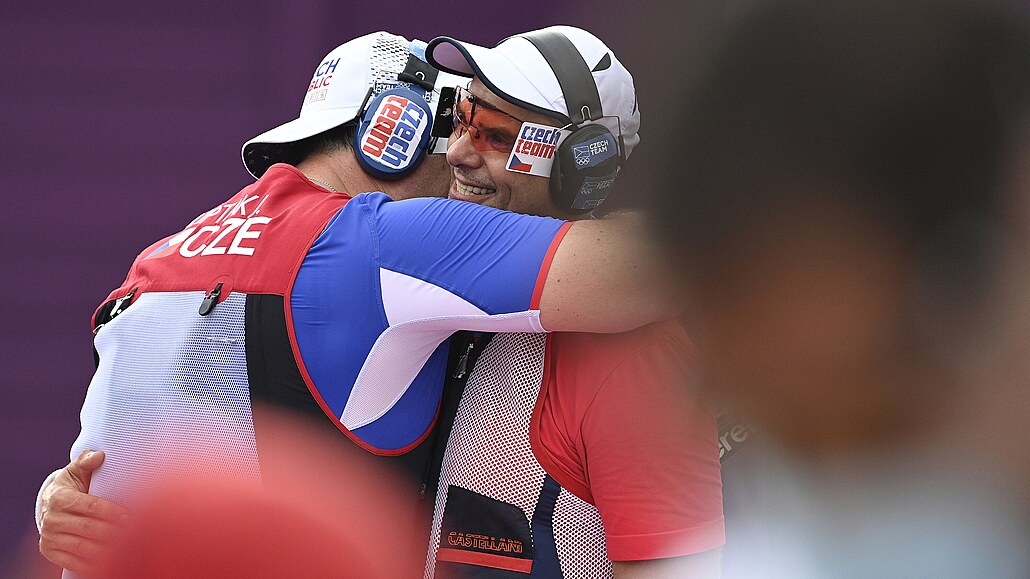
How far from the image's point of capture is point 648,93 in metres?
0.61

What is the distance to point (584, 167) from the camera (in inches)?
78.2

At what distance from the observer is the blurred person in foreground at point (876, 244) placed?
423 mm

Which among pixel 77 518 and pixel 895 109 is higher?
pixel 895 109

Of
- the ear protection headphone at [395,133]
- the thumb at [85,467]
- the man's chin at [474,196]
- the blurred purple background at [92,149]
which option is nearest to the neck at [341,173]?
the ear protection headphone at [395,133]

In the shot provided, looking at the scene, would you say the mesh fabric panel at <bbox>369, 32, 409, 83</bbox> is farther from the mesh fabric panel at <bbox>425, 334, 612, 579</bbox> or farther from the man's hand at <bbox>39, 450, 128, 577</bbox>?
the man's hand at <bbox>39, 450, 128, 577</bbox>

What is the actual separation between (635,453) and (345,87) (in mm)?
1123

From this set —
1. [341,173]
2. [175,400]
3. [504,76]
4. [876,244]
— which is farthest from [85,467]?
[876,244]

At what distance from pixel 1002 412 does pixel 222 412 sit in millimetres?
1452

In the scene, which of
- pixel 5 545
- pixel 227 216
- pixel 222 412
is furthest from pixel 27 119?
pixel 222 412

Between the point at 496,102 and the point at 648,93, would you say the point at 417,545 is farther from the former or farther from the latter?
the point at 648,93

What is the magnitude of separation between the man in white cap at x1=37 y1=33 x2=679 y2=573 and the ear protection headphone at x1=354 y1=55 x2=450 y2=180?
278 millimetres

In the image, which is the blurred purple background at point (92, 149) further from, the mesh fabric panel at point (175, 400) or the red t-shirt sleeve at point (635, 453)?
the red t-shirt sleeve at point (635, 453)

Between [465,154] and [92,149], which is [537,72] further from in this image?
[92,149]

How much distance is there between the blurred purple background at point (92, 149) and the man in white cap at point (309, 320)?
7.66 feet
